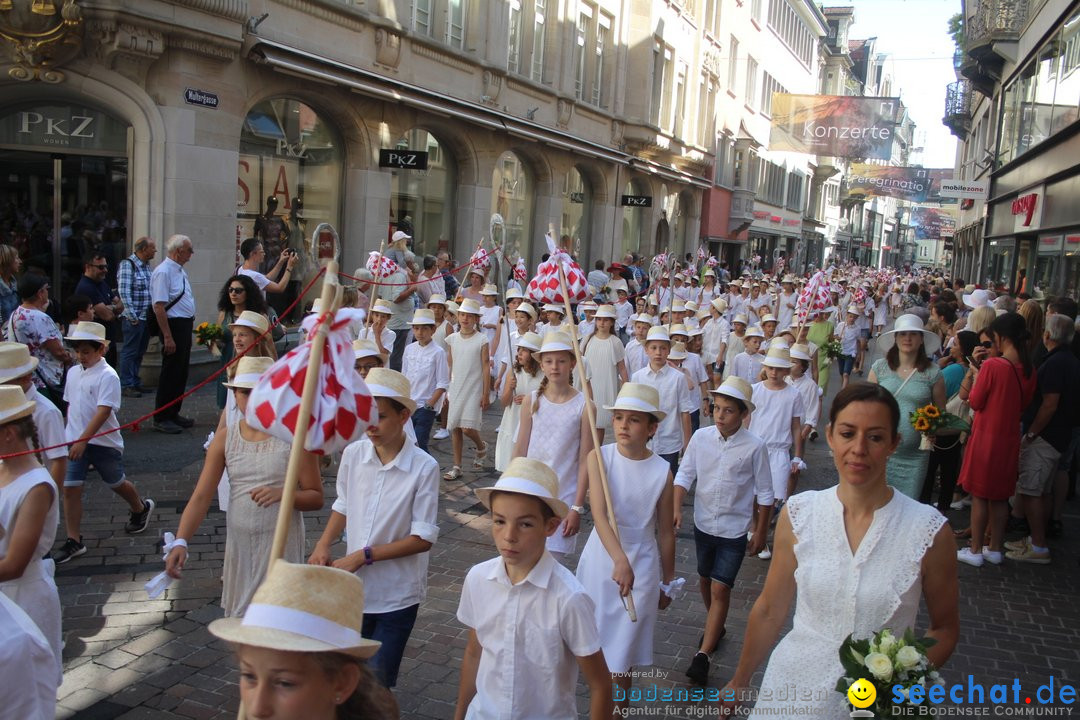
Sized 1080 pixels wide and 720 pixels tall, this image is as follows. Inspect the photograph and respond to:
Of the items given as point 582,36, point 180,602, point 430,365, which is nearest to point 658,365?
point 430,365

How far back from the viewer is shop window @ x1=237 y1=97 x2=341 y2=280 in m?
15.2

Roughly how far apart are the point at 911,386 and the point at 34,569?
6240 millimetres

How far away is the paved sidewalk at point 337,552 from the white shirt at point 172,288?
2334 millimetres

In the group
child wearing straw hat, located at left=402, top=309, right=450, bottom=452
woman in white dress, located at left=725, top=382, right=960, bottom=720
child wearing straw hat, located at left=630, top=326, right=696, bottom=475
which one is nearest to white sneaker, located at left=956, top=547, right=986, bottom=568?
child wearing straw hat, located at left=630, top=326, right=696, bottom=475

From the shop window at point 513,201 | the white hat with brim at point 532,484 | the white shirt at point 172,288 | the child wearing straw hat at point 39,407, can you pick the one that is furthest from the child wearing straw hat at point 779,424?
the shop window at point 513,201

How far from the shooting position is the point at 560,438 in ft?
19.1

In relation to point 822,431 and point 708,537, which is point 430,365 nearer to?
point 708,537

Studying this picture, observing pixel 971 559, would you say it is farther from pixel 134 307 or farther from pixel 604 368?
pixel 134 307

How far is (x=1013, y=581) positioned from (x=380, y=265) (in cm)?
766

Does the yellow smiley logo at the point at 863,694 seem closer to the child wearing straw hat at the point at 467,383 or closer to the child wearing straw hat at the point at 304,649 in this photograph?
the child wearing straw hat at the point at 304,649

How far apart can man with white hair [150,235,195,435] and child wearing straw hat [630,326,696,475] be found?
17.7 feet

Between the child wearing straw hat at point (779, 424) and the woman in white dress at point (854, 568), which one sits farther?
the child wearing straw hat at point (779, 424)

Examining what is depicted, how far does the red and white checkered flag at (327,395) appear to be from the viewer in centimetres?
309

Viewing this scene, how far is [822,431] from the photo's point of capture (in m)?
14.4
